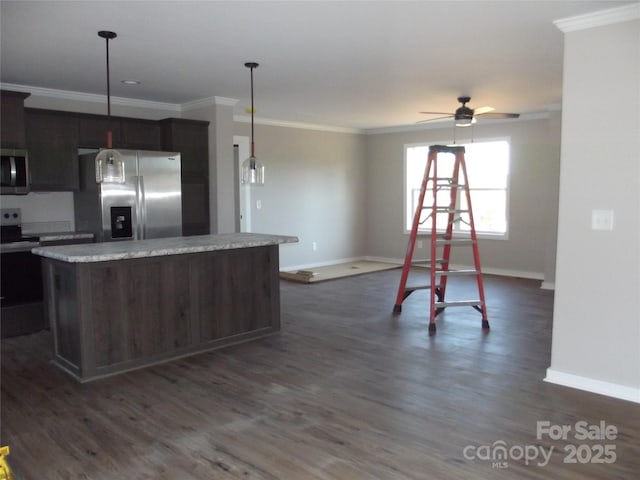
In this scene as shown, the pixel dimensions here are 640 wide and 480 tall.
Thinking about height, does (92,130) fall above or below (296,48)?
below

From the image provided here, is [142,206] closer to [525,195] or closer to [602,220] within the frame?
[602,220]

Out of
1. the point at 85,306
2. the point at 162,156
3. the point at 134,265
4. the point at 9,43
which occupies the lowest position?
the point at 85,306

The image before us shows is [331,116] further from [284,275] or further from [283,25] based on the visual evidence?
[283,25]

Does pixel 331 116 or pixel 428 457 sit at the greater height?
pixel 331 116

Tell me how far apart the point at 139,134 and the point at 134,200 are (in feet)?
2.98

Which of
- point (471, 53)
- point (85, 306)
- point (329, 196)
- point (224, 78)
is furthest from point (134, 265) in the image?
point (329, 196)

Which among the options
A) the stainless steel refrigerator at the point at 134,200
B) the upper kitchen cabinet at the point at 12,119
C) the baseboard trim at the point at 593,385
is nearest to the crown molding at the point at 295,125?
the stainless steel refrigerator at the point at 134,200

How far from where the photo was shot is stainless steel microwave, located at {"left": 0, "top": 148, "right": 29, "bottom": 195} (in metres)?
4.77

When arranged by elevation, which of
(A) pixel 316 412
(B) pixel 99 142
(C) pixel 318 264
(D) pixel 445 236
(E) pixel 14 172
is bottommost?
(A) pixel 316 412

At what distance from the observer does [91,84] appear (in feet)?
17.3

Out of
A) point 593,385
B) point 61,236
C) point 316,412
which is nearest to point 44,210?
point 61,236

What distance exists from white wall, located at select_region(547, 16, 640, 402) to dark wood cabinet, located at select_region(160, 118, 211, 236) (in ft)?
13.3

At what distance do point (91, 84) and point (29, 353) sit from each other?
Result: 2.66m

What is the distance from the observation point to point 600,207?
10.9ft
